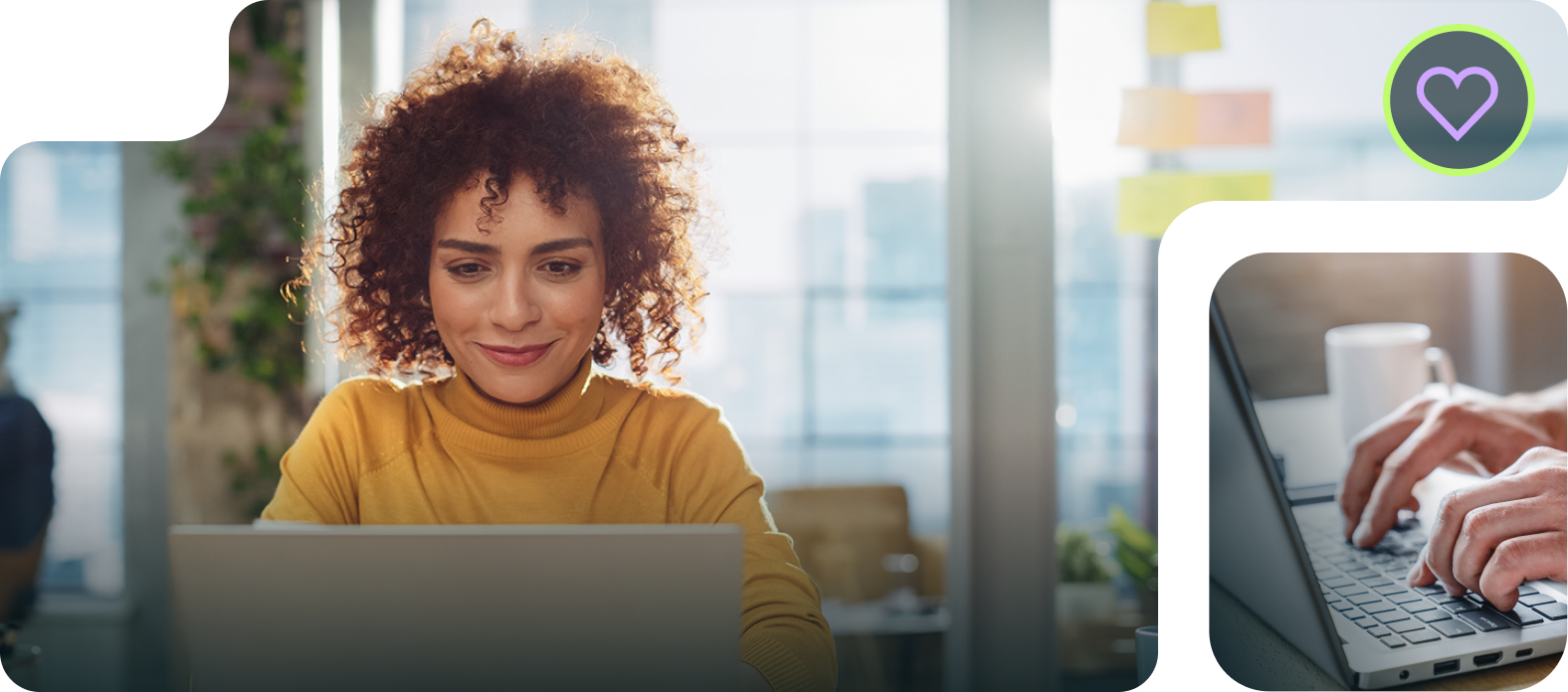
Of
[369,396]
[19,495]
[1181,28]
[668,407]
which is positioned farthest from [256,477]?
[1181,28]

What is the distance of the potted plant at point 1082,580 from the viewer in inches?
50.7

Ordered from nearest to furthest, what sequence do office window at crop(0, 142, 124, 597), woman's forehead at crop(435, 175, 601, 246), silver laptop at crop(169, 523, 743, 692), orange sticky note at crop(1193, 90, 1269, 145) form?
1. silver laptop at crop(169, 523, 743, 692)
2. woman's forehead at crop(435, 175, 601, 246)
3. office window at crop(0, 142, 124, 597)
4. orange sticky note at crop(1193, 90, 1269, 145)

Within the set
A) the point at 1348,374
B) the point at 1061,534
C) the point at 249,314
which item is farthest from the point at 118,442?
the point at 1348,374

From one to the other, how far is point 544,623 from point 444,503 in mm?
318

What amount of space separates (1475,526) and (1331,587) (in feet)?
0.60

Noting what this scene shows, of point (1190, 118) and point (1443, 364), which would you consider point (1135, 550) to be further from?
point (1190, 118)

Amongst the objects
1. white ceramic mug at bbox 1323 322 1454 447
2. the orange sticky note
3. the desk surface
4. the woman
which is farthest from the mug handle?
the woman

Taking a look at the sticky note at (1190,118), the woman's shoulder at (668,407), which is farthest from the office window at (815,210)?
the sticky note at (1190,118)

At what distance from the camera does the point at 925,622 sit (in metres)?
1.26

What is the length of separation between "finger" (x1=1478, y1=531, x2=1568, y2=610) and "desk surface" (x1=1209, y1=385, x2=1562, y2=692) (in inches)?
3.1

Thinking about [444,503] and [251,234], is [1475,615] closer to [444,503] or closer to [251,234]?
[444,503]

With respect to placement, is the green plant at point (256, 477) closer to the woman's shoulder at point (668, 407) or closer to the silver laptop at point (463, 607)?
the silver laptop at point (463, 607)

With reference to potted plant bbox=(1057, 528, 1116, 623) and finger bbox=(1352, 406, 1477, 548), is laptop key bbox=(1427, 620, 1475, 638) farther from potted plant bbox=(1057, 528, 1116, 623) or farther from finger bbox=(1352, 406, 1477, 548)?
potted plant bbox=(1057, 528, 1116, 623)

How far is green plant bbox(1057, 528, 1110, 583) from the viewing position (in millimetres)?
1291
